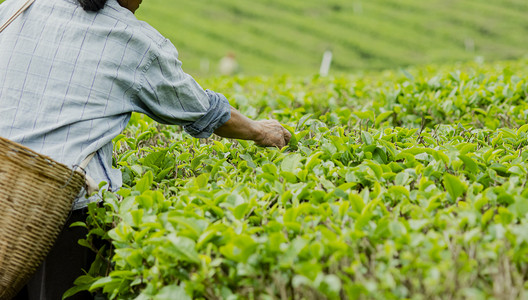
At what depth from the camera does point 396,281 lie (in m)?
1.21

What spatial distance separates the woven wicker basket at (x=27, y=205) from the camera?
5.03 ft

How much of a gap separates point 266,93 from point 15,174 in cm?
228

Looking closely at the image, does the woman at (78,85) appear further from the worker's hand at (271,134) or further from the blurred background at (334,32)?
the blurred background at (334,32)

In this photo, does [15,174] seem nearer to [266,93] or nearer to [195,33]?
[266,93]

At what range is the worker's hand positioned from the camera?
206 cm

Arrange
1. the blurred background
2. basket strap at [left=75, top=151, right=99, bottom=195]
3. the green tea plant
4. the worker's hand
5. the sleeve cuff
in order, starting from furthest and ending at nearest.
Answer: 1. the blurred background
2. the worker's hand
3. the sleeve cuff
4. basket strap at [left=75, top=151, right=99, bottom=195]
5. the green tea plant

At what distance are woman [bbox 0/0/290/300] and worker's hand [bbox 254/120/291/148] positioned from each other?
296 millimetres

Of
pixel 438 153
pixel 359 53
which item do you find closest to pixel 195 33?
pixel 359 53

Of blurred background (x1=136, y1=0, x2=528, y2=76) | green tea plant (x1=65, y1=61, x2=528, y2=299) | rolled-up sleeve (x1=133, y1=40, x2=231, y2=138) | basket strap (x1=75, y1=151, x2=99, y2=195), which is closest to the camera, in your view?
green tea plant (x1=65, y1=61, x2=528, y2=299)

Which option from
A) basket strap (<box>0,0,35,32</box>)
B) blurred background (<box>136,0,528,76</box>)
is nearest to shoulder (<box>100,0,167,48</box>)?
basket strap (<box>0,0,35,32</box>)

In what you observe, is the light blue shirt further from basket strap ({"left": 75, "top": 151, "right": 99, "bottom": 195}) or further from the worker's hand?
the worker's hand

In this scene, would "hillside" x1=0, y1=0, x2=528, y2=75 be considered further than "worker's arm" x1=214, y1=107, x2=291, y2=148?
A: Yes

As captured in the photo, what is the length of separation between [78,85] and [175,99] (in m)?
0.30

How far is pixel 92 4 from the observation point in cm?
174
